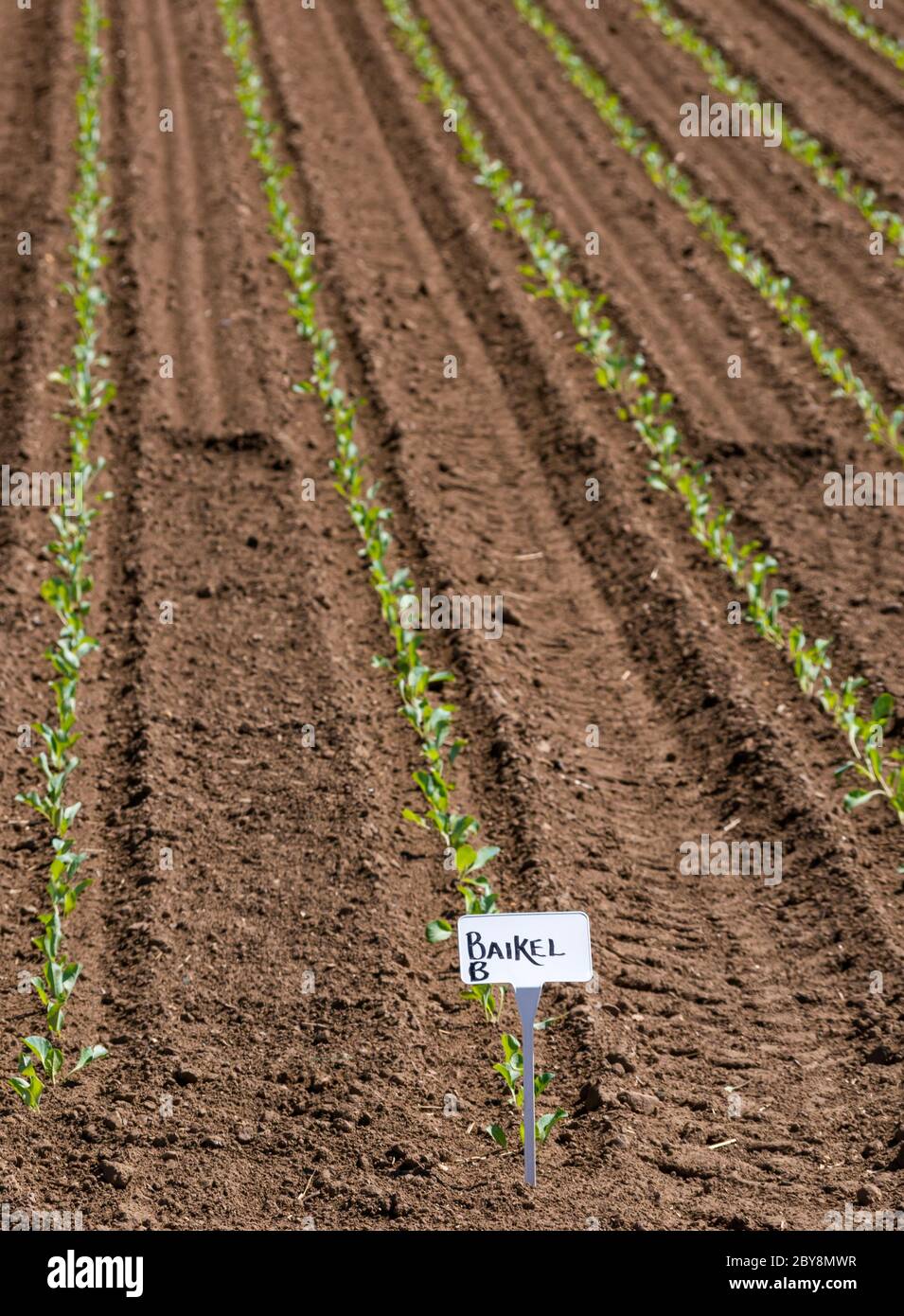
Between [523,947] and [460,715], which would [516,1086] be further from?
[460,715]

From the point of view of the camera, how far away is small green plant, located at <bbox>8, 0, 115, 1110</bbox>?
4613mm

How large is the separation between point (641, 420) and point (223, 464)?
2485 millimetres

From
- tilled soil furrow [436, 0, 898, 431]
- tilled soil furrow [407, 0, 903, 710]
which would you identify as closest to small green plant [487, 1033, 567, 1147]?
tilled soil furrow [407, 0, 903, 710]

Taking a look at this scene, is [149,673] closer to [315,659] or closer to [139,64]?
[315,659]

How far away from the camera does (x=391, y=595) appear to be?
6898 mm

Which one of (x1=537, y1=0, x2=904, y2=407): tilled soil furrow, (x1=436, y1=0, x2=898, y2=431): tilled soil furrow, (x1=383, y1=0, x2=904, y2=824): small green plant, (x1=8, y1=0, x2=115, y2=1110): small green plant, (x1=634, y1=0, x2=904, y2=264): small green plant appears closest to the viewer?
(x1=8, y1=0, x2=115, y2=1110): small green plant

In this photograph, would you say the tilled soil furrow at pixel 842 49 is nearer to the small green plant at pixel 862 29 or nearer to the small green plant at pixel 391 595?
the small green plant at pixel 862 29

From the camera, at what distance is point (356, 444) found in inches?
330

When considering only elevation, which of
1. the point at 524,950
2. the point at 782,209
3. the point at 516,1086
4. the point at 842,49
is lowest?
the point at 516,1086

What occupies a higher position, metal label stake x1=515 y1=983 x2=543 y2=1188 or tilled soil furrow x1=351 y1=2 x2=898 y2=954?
tilled soil furrow x1=351 y1=2 x2=898 y2=954

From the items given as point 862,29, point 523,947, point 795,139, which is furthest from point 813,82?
point 523,947

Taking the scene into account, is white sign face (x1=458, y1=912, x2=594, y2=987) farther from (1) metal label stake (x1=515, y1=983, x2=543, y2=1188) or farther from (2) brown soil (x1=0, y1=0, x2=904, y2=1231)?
(2) brown soil (x1=0, y1=0, x2=904, y2=1231)

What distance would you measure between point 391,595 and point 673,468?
81.2 inches

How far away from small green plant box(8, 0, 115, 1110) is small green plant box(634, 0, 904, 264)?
589cm
